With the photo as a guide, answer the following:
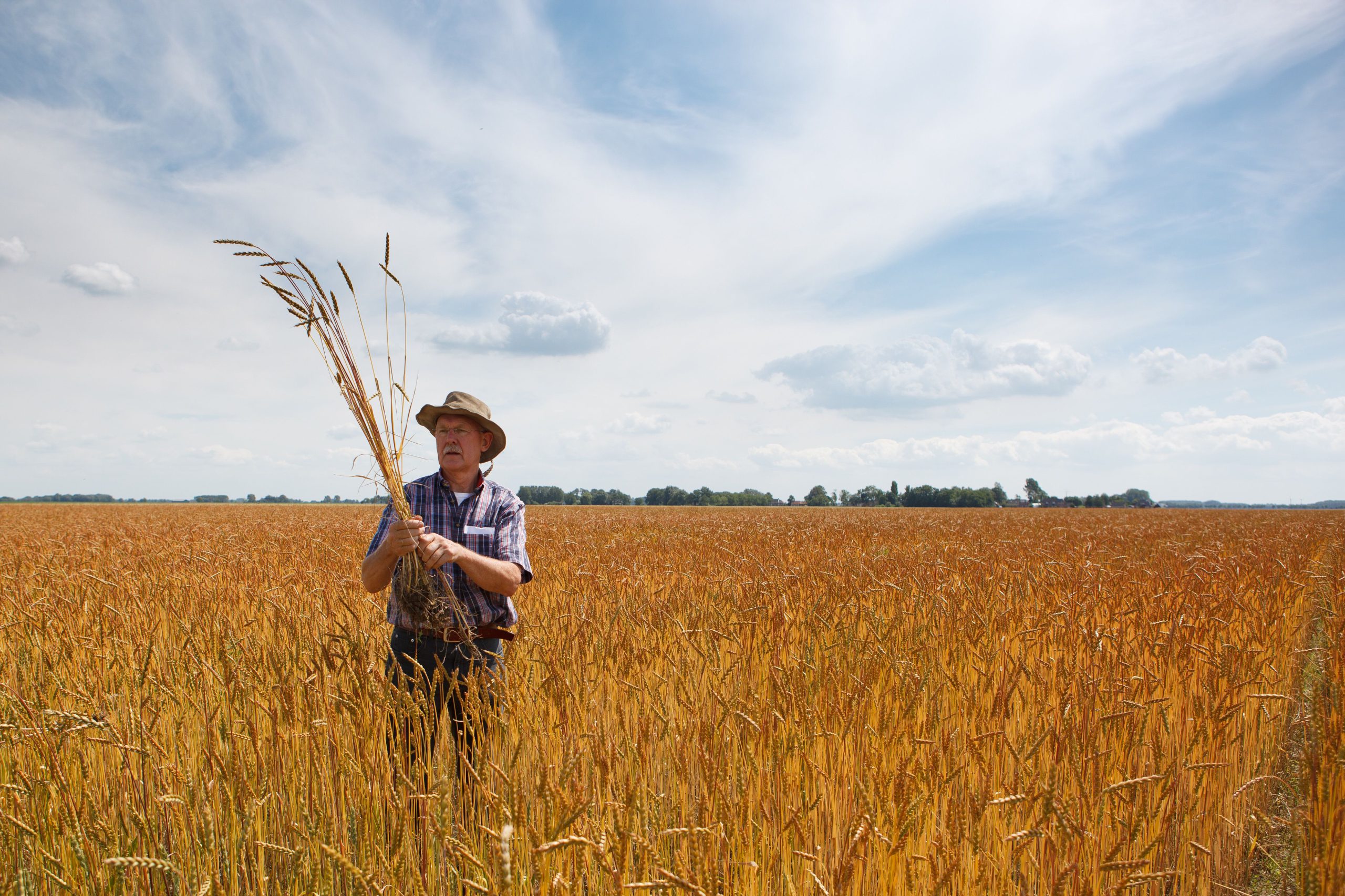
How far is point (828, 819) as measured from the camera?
2.17 meters

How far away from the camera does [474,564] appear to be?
2.72m

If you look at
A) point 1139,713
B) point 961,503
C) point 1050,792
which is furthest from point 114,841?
point 961,503

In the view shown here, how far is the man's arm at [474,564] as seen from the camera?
2.56m

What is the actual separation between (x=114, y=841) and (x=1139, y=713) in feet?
12.0

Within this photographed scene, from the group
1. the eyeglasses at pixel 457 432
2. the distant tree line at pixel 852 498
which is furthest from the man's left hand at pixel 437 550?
the distant tree line at pixel 852 498

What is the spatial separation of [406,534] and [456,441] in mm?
552

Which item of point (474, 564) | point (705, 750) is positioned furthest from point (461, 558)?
point (705, 750)

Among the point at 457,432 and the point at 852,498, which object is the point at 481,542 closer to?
the point at 457,432

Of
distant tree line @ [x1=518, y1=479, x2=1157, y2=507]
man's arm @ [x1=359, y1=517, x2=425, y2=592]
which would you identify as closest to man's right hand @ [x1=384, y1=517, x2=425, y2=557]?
man's arm @ [x1=359, y1=517, x2=425, y2=592]

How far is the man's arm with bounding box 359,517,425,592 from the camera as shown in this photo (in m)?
2.54

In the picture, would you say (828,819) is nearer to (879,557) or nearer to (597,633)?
(597,633)

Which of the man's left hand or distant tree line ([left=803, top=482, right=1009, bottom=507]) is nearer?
the man's left hand

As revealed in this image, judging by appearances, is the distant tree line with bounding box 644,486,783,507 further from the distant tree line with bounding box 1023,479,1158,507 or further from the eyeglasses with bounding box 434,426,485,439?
the eyeglasses with bounding box 434,426,485,439

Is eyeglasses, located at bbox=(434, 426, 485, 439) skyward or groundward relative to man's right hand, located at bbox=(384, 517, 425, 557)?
skyward
